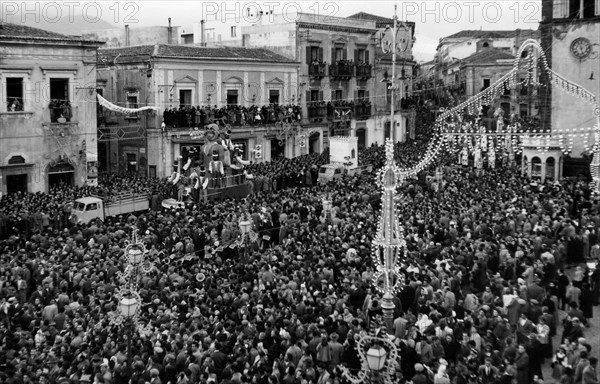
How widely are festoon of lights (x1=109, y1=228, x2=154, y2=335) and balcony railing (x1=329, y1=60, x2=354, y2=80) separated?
29.5 metres

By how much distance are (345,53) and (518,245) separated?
30.2 meters

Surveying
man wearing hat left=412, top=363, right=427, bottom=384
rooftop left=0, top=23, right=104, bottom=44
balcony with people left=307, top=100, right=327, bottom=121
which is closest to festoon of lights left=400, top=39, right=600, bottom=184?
balcony with people left=307, top=100, right=327, bottom=121

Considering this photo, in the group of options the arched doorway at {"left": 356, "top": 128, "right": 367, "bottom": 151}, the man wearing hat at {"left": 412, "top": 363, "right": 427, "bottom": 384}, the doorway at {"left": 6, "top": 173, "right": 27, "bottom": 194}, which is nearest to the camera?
the man wearing hat at {"left": 412, "top": 363, "right": 427, "bottom": 384}

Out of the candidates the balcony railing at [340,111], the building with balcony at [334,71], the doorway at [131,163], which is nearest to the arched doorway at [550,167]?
the building with balcony at [334,71]

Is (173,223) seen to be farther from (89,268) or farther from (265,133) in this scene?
(265,133)

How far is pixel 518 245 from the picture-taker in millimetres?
19922

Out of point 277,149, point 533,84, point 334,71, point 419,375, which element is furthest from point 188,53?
point 419,375

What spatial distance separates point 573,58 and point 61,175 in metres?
24.3

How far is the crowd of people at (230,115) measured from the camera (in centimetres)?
3688

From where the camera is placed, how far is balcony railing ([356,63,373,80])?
48906 millimetres

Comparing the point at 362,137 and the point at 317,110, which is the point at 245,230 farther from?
the point at 362,137

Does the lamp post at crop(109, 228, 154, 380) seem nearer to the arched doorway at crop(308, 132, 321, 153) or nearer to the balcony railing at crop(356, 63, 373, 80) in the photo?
the arched doorway at crop(308, 132, 321, 153)

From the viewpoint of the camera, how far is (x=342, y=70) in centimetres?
4741

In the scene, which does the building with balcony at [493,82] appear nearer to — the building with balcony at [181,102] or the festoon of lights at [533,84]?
the festoon of lights at [533,84]
